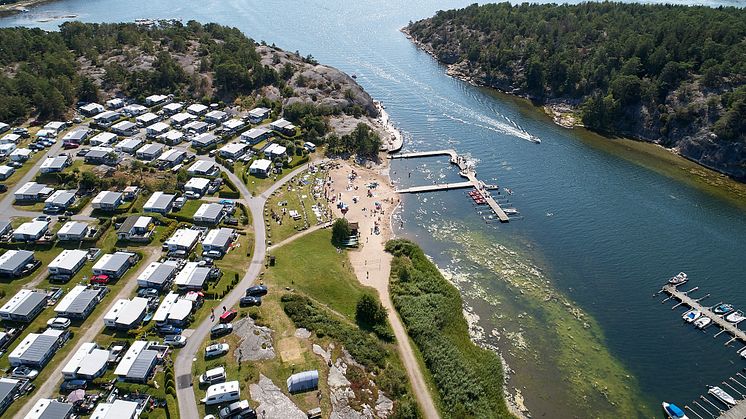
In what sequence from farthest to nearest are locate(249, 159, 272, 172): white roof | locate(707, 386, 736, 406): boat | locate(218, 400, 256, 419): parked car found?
locate(249, 159, 272, 172): white roof
locate(707, 386, 736, 406): boat
locate(218, 400, 256, 419): parked car

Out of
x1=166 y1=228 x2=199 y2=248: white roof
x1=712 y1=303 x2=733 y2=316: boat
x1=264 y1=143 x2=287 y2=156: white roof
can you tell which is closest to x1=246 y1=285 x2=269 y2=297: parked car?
x1=166 y1=228 x2=199 y2=248: white roof

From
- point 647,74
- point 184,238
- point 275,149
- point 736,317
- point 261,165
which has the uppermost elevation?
point 647,74

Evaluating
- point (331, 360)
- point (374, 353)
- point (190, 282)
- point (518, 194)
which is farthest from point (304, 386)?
point (518, 194)

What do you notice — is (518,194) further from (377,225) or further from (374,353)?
(374,353)

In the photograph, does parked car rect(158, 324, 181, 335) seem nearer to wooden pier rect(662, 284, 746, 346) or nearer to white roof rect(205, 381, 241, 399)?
white roof rect(205, 381, 241, 399)

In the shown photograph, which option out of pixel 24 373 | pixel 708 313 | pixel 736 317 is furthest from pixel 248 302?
pixel 736 317

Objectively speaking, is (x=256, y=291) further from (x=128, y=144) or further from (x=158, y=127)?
(x=158, y=127)
